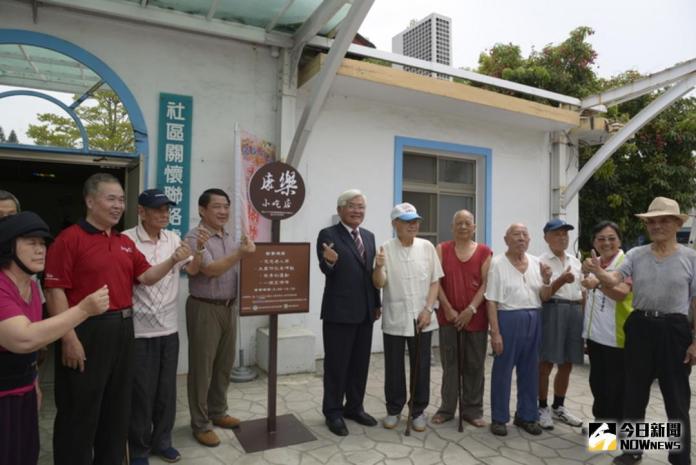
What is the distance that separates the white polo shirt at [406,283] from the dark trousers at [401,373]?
10 cm

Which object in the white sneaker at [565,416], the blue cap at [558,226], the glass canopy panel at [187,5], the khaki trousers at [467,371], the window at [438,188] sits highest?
the glass canopy panel at [187,5]

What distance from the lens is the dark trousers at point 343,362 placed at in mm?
3441

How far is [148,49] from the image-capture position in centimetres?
455

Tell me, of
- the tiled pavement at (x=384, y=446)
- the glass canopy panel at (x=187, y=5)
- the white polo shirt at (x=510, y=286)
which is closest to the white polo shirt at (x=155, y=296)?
the tiled pavement at (x=384, y=446)

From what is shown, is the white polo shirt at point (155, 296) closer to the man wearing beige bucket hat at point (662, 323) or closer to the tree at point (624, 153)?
the man wearing beige bucket hat at point (662, 323)

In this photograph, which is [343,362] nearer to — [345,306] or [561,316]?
[345,306]

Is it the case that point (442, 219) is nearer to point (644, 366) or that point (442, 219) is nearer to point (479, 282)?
point (479, 282)

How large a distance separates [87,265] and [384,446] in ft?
7.70

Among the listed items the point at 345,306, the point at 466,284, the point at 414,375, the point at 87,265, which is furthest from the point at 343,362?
the point at 87,265

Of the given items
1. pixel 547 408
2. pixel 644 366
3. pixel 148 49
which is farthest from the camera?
pixel 148 49

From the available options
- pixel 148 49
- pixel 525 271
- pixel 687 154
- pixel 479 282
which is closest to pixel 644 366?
pixel 525 271

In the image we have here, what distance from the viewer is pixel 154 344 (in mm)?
2861

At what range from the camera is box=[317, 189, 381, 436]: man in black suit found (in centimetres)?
341

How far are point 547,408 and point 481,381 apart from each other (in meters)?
0.67
